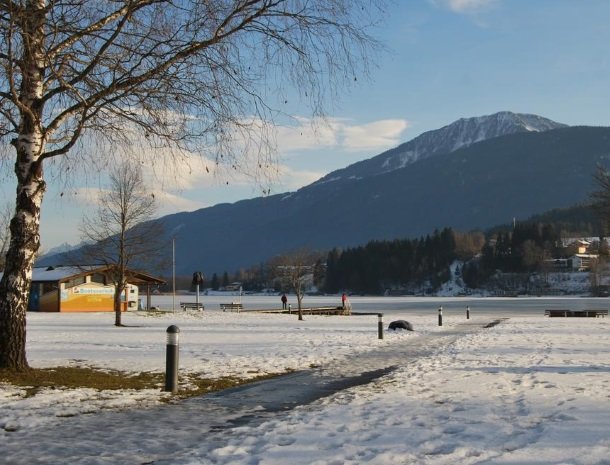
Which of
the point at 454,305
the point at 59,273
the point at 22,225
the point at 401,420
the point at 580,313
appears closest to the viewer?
the point at 401,420

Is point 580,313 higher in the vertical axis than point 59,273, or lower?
lower

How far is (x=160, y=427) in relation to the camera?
6.43 meters

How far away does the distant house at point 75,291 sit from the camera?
2062 inches

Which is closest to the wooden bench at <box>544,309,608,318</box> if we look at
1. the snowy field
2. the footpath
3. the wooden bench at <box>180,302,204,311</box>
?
the wooden bench at <box>180,302,204,311</box>

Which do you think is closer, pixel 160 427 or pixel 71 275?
pixel 160 427

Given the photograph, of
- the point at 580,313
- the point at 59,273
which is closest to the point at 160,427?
the point at 580,313

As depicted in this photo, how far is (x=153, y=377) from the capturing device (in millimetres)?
10570

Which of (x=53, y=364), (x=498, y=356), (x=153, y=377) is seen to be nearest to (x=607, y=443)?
(x=153, y=377)

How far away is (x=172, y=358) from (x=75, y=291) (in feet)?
156

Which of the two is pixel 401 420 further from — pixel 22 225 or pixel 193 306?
pixel 193 306

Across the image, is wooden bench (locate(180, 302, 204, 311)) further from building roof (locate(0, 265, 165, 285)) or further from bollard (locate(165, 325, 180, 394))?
bollard (locate(165, 325, 180, 394))

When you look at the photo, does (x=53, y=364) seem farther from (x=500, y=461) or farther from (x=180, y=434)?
(x=500, y=461)

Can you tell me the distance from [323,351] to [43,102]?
32.4ft

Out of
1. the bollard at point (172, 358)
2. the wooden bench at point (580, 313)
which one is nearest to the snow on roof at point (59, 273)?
the wooden bench at point (580, 313)
